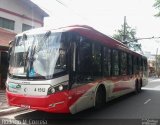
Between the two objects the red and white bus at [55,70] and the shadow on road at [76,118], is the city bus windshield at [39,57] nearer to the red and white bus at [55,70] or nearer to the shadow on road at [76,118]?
the red and white bus at [55,70]

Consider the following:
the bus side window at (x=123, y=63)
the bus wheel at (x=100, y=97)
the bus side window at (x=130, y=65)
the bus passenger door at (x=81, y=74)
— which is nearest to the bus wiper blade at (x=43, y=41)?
the bus passenger door at (x=81, y=74)

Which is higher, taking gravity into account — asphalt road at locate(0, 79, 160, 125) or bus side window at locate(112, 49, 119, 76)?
bus side window at locate(112, 49, 119, 76)

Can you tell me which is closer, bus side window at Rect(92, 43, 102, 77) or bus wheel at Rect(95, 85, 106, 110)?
bus side window at Rect(92, 43, 102, 77)

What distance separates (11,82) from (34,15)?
14.8m

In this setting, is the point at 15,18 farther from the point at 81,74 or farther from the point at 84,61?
the point at 81,74

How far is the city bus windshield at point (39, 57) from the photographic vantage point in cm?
847

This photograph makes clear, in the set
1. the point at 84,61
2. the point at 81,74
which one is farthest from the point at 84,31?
the point at 81,74

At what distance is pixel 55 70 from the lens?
27.6ft

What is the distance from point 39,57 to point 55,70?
0.73 meters

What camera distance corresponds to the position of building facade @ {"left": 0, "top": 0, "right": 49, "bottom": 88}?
18.7 meters

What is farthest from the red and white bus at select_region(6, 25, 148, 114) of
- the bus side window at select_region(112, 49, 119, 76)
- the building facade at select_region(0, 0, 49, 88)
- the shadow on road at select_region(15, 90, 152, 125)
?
the building facade at select_region(0, 0, 49, 88)

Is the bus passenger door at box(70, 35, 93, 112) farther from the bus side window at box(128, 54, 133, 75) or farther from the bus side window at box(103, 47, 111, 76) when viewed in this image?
the bus side window at box(128, 54, 133, 75)

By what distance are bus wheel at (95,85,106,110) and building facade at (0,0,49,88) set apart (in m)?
8.11

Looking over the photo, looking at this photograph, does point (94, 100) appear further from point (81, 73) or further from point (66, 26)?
point (66, 26)
